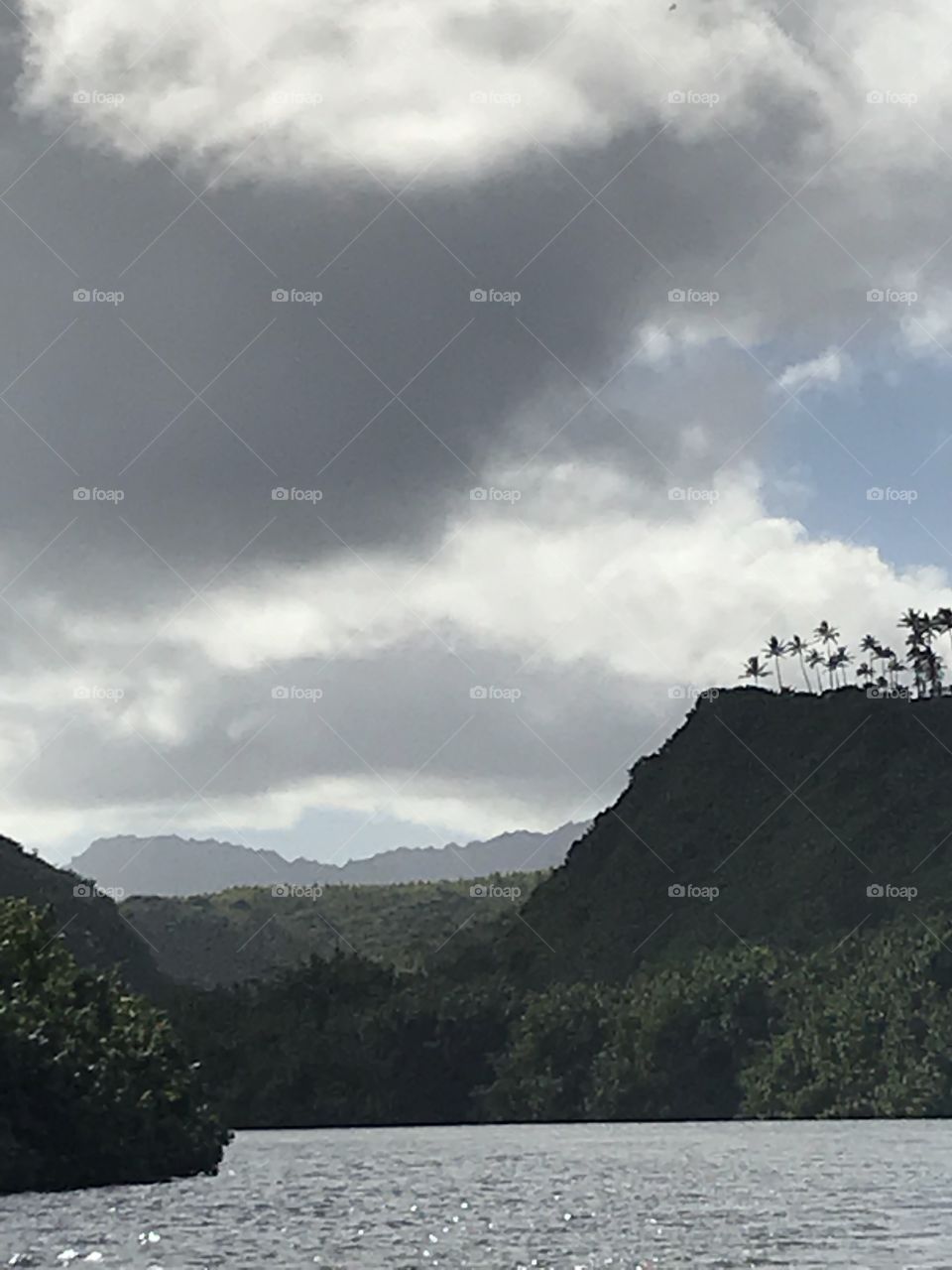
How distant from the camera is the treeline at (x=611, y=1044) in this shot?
6117 inches

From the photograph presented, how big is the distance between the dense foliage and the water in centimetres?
196

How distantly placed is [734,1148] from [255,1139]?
43667 millimetres

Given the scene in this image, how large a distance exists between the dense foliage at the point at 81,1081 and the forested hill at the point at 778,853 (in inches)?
3902

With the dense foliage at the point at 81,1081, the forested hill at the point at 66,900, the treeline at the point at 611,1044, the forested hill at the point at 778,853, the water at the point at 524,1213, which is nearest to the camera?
the water at the point at 524,1213

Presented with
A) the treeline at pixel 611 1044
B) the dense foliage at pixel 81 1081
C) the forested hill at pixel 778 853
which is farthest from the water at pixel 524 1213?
the forested hill at pixel 778 853

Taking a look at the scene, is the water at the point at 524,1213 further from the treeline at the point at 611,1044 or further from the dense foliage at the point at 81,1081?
the treeline at the point at 611,1044

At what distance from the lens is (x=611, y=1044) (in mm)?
166625

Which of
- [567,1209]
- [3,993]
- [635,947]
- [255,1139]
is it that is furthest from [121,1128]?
[635,947]

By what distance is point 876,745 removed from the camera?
188 m

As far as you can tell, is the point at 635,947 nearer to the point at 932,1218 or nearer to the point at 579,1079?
the point at 579,1079

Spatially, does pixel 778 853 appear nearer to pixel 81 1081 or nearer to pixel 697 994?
pixel 697 994

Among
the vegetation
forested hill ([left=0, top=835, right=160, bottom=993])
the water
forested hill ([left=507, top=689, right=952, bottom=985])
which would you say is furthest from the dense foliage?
forested hill ([left=507, top=689, right=952, bottom=985])

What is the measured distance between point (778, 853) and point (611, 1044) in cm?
2623

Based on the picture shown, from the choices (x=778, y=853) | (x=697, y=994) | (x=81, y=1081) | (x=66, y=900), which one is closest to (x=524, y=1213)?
(x=81, y=1081)
